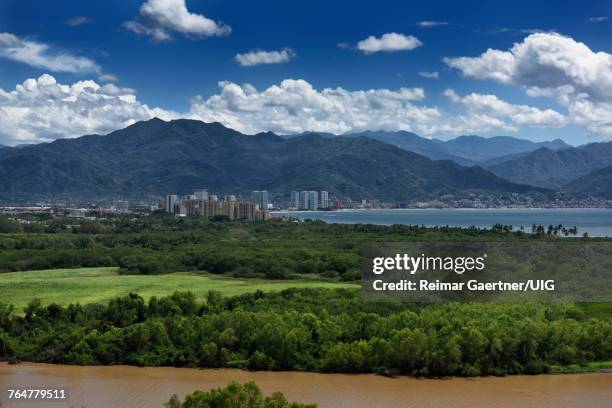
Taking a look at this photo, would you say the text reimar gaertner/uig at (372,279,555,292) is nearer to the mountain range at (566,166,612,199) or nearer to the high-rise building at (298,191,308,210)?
the high-rise building at (298,191,308,210)

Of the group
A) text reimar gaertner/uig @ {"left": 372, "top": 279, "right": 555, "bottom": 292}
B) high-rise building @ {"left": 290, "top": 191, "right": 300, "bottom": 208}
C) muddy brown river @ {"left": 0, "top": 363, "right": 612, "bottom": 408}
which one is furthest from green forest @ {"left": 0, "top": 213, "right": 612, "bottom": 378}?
high-rise building @ {"left": 290, "top": 191, "right": 300, "bottom": 208}

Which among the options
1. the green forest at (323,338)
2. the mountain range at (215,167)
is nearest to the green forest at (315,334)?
the green forest at (323,338)

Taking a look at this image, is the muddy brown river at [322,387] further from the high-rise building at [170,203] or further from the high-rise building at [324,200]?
the high-rise building at [324,200]

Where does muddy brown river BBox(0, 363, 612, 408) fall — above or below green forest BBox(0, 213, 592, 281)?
below

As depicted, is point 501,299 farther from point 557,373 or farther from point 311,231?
point 311,231

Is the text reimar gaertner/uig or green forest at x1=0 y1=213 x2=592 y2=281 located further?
green forest at x1=0 y1=213 x2=592 y2=281

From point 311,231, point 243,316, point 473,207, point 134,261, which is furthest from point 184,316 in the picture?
point 473,207

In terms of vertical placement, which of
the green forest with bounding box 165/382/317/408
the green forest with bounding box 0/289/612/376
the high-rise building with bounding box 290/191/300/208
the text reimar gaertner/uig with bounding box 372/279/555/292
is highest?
the high-rise building with bounding box 290/191/300/208
